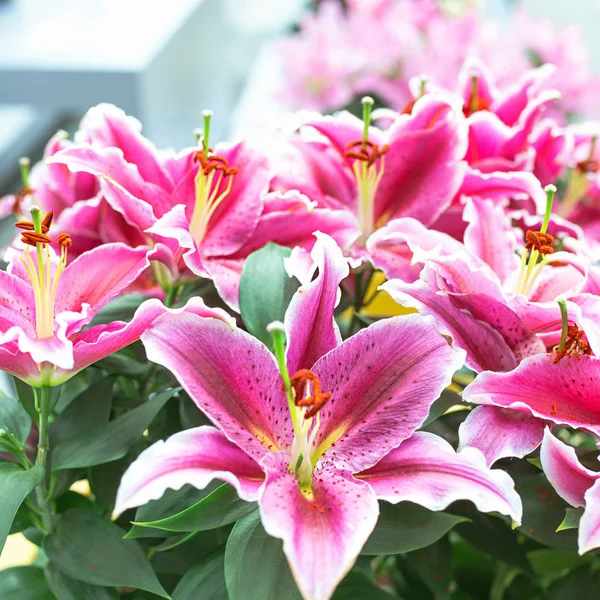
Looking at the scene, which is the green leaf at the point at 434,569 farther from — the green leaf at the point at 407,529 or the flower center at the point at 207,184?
the flower center at the point at 207,184

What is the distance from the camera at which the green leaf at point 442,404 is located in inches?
17.6

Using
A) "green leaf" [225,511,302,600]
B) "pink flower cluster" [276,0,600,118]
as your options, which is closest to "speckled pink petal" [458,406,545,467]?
"green leaf" [225,511,302,600]

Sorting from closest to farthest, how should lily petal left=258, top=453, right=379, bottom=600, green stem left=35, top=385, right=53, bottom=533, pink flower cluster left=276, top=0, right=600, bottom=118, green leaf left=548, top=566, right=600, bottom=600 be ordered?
lily petal left=258, top=453, right=379, bottom=600
green stem left=35, top=385, right=53, bottom=533
green leaf left=548, top=566, right=600, bottom=600
pink flower cluster left=276, top=0, right=600, bottom=118

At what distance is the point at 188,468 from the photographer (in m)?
0.36

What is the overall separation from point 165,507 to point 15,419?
110 mm

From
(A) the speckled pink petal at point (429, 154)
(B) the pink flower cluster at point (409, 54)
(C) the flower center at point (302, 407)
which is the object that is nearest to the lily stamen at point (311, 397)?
(C) the flower center at point (302, 407)

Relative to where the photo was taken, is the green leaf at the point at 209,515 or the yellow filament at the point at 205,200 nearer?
the green leaf at the point at 209,515

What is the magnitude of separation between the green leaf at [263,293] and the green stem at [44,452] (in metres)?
0.11

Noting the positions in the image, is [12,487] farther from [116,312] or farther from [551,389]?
[551,389]

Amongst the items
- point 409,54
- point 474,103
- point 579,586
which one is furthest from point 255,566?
point 409,54

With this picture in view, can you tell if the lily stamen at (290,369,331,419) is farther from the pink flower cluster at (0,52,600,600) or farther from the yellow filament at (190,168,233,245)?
the yellow filament at (190,168,233,245)

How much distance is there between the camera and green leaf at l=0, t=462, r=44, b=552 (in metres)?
0.41

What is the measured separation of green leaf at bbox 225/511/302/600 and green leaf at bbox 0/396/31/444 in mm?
149

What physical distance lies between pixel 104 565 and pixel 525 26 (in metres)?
1.16
